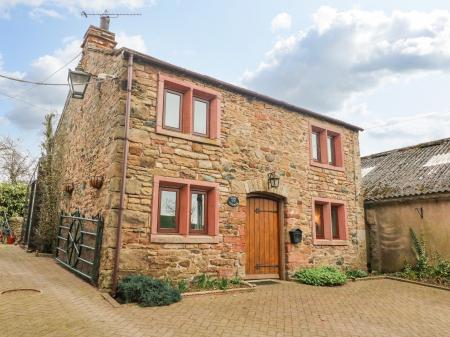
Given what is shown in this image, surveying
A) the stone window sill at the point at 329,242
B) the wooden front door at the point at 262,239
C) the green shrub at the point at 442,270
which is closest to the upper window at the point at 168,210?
the wooden front door at the point at 262,239

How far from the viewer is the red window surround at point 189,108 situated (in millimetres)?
7371

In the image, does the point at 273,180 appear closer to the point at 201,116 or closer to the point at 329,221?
the point at 201,116

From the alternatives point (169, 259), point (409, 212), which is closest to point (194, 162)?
point (169, 259)

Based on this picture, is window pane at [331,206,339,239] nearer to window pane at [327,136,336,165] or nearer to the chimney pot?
window pane at [327,136,336,165]

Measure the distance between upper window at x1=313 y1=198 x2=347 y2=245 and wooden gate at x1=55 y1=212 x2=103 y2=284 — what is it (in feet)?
19.5

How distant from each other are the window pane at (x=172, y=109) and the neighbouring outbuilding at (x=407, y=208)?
7619mm

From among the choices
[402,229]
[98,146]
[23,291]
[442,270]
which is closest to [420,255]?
[442,270]

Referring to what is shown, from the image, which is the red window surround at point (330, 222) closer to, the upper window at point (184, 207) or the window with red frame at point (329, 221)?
the window with red frame at point (329, 221)

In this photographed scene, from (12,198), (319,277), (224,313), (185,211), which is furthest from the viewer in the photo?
(12,198)

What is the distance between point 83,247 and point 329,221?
695 centimetres

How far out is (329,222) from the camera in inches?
395

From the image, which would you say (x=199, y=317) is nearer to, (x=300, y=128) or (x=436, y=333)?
(x=436, y=333)

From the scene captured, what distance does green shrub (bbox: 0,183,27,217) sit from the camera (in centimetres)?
1570

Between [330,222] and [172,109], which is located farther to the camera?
[330,222]
